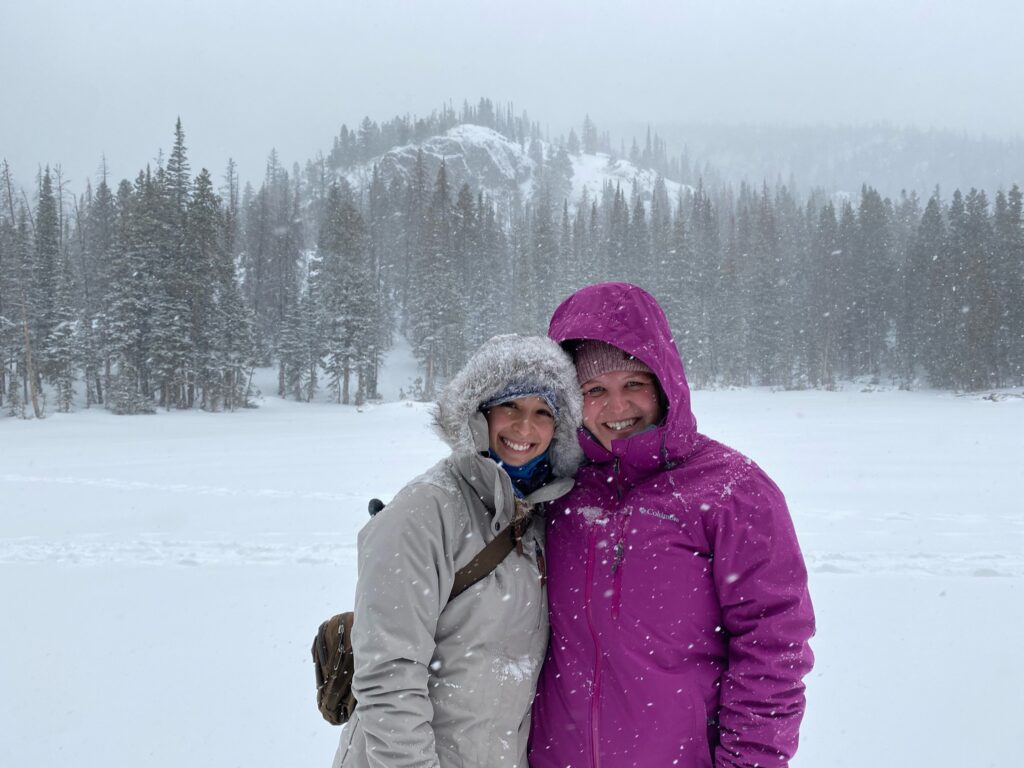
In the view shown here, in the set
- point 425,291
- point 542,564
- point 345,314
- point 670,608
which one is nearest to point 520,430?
point 542,564

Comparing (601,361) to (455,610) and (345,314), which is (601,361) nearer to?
(455,610)

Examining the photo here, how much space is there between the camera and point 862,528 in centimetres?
809

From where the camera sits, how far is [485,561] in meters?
1.74

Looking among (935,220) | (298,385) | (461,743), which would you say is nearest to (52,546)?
(461,743)

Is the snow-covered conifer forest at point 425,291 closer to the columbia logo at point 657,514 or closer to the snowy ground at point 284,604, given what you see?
the snowy ground at point 284,604

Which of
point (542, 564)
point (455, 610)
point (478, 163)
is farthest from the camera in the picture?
point (478, 163)

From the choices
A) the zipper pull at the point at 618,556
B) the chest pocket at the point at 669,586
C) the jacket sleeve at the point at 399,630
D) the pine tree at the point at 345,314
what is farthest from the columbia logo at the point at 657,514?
the pine tree at the point at 345,314

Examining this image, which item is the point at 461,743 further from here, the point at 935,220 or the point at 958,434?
the point at 935,220

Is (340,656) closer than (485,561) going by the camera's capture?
No

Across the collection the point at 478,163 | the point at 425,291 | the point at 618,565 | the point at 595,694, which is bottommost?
the point at 595,694

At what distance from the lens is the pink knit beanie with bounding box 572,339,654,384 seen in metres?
1.92

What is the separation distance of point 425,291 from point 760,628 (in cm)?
4194

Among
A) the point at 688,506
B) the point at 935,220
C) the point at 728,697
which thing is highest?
the point at 935,220

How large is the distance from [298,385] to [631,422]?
4055 centimetres
